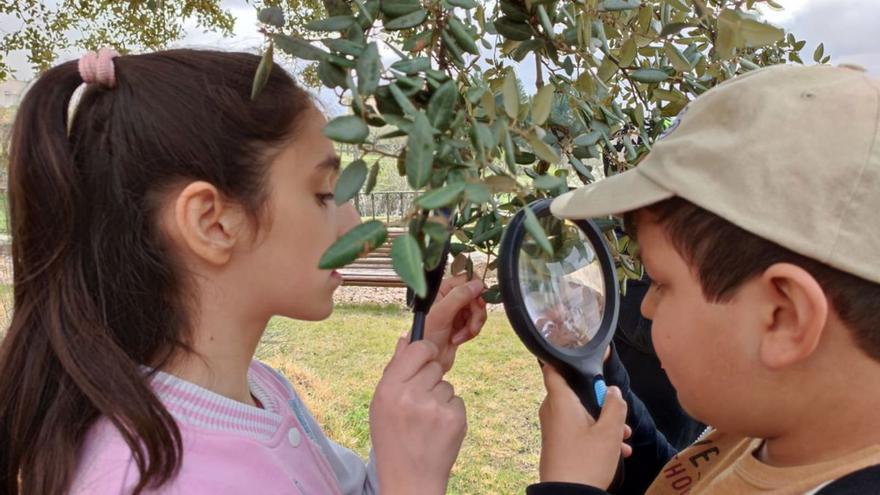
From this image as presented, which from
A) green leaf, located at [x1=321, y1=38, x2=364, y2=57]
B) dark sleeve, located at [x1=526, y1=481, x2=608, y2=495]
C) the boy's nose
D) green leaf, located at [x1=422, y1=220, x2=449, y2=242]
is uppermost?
green leaf, located at [x1=321, y1=38, x2=364, y2=57]

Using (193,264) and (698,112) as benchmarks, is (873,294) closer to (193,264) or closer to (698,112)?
(698,112)

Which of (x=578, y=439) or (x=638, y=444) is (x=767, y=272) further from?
(x=638, y=444)

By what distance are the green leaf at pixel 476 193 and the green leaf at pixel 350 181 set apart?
0.49 feet

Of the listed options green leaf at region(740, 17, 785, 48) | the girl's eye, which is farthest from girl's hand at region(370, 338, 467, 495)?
green leaf at region(740, 17, 785, 48)

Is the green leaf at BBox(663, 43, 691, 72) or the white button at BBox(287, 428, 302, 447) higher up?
the green leaf at BBox(663, 43, 691, 72)

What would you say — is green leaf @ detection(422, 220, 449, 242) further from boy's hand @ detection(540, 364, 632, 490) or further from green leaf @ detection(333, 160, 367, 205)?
boy's hand @ detection(540, 364, 632, 490)

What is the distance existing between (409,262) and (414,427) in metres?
0.45

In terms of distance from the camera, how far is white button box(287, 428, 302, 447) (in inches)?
47.9

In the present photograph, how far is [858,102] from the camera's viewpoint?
897mm

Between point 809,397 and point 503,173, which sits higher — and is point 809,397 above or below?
below

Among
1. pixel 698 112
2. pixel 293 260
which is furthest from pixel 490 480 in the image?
pixel 698 112

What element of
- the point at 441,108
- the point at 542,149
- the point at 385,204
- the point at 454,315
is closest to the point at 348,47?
the point at 441,108

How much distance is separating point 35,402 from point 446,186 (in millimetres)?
737

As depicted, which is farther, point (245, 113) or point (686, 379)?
point (245, 113)
